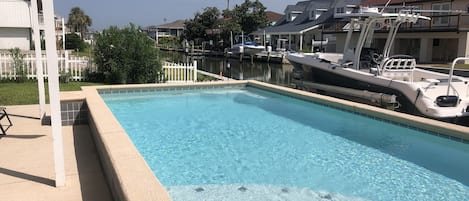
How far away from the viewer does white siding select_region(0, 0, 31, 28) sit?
99.4ft

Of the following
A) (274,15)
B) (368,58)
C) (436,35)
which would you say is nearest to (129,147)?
(368,58)

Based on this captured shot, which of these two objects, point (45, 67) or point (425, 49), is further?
point (425, 49)

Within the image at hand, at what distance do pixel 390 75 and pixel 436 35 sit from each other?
19315mm

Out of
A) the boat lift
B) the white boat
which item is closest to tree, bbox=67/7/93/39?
the white boat

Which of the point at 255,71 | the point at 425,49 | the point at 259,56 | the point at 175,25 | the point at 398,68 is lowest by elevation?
the point at 255,71

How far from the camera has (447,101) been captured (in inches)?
402

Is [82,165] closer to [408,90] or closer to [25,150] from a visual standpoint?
[25,150]

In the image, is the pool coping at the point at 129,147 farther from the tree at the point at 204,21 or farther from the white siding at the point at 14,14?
the tree at the point at 204,21

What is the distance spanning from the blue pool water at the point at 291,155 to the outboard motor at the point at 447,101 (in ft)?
9.68

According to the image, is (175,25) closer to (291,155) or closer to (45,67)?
(45,67)

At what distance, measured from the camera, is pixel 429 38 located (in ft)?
99.2

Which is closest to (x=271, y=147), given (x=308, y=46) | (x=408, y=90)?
(x=408, y=90)

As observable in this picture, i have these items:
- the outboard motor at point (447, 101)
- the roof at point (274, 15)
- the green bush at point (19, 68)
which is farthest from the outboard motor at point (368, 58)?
the roof at point (274, 15)

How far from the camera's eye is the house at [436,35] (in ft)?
90.1
